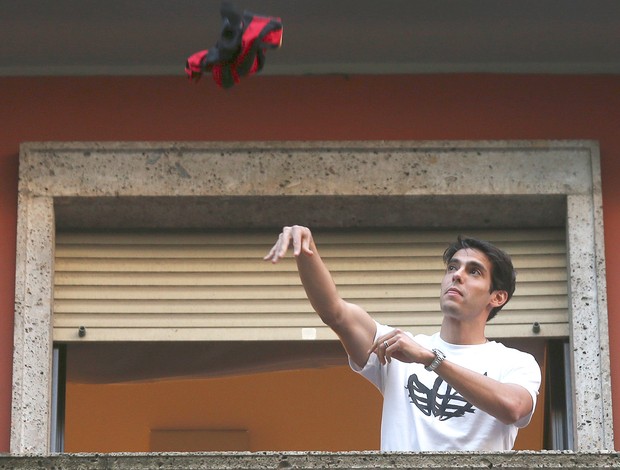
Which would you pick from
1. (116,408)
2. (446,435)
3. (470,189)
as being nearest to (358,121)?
(470,189)

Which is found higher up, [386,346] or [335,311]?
[335,311]

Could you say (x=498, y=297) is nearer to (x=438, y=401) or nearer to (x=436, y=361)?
(x=438, y=401)

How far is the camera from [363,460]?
592cm

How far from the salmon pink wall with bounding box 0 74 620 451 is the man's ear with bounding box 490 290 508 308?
208cm

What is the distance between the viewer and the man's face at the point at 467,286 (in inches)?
278

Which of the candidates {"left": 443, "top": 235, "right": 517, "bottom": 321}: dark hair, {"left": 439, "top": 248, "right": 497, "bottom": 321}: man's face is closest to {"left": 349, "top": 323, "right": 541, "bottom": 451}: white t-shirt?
{"left": 439, "top": 248, "right": 497, "bottom": 321}: man's face

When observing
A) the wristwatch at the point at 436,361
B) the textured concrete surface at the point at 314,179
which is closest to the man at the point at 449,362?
the wristwatch at the point at 436,361

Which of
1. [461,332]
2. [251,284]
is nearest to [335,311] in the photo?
[461,332]

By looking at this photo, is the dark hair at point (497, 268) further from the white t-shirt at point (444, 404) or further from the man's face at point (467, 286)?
the white t-shirt at point (444, 404)

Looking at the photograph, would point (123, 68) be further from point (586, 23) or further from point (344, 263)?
point (586, 23)

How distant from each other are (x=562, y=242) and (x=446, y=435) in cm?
280

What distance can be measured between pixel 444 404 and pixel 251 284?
8.79ft

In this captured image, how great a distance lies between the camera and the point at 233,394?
10.1m

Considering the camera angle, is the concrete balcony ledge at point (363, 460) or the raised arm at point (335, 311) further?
the raised arm at point (335, 311)
